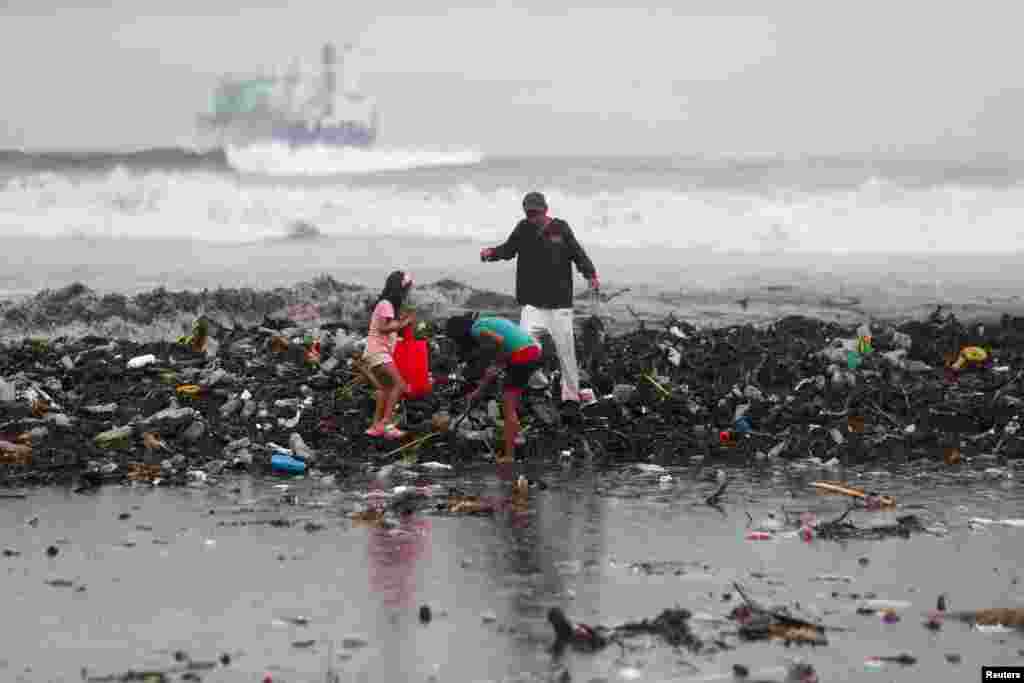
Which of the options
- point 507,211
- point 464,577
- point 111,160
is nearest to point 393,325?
point 464,577

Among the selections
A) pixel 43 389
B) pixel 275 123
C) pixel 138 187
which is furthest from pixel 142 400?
pixel 275 123

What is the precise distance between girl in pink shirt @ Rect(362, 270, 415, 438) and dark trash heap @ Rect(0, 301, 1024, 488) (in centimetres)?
21

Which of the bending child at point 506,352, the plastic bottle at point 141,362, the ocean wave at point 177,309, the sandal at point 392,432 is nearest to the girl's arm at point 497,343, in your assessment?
the bending child at point 506,352

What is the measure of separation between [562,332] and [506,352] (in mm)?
1216

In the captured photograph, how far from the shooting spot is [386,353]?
1175 cm

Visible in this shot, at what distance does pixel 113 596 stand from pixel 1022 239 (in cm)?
3447

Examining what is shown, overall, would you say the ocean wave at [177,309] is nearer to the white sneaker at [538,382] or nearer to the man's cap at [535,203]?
the white sneaker at [538,382]

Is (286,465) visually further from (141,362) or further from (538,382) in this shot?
(141,362)

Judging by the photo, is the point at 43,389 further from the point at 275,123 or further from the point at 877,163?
the point at 275,123

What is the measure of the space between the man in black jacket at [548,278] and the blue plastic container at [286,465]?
257 cm

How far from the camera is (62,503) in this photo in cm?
954

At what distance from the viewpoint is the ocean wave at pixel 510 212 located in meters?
38.8

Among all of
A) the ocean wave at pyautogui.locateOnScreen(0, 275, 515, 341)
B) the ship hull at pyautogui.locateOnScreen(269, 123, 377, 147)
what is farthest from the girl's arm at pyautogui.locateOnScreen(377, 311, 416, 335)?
the ship hull at pyautogui.locateOnScreen(269, 123, 377, 147)

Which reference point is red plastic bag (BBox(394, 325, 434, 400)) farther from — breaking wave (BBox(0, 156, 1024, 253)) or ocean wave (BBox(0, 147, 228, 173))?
ocean wave (BBox(0, 147, 228, 173))
